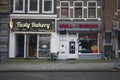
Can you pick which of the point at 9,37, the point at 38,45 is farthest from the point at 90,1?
the point at 9,37

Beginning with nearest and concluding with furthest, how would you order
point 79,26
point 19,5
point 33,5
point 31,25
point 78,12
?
1. point 79,26
2. point 31,25
3. point 78,12
4. point 19,5
5. point 33,5

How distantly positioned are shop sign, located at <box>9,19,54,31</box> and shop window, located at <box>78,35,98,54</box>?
3.66m

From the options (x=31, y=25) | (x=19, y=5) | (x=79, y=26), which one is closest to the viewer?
(x=79, y=26)

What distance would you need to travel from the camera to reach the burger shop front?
34.0m

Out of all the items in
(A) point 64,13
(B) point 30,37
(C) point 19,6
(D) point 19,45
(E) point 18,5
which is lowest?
(D) point 19,45

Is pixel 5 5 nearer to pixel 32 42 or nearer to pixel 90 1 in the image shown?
pixel 32 42

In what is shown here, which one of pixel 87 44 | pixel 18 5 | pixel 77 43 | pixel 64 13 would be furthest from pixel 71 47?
pixel 18 5

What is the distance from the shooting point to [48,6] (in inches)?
1372

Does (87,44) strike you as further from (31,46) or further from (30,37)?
(30,37)

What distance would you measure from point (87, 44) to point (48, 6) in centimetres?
623

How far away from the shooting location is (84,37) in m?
34.5

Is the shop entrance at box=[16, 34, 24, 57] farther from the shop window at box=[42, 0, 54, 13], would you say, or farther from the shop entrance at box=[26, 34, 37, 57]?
the shop window at box=[42, 0, 54, 13]

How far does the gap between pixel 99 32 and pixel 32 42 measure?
7672 mm

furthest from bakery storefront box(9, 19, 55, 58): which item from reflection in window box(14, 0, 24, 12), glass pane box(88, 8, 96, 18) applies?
glass pane box(88, 8, 96, 18)
